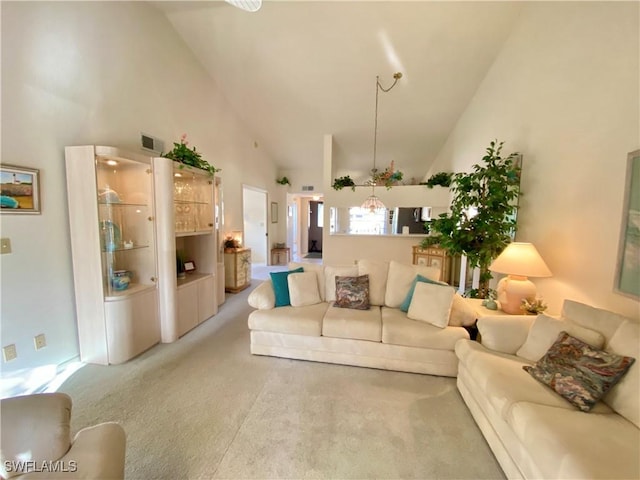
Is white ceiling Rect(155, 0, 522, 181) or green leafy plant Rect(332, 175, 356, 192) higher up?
white ceiling Rect(155, 0, 522, 181)

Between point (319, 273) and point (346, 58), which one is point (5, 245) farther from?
point (346, 58)

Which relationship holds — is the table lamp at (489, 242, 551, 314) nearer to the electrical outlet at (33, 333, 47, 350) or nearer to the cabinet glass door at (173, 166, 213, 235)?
the cabinet glass door at (173, 166, 213, 235)

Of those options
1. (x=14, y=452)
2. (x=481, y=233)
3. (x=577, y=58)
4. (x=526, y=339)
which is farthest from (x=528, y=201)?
(x=14, y=452)

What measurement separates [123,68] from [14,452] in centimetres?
351

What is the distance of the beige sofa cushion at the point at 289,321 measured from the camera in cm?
258

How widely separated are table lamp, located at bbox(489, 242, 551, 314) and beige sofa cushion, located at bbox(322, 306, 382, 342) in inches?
48.4

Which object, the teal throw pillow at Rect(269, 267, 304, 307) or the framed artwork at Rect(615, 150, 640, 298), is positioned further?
the teal throw pillow at Rect(269, 267, 304, 307)

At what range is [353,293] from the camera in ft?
9.45

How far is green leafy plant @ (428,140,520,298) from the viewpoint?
9.32ft

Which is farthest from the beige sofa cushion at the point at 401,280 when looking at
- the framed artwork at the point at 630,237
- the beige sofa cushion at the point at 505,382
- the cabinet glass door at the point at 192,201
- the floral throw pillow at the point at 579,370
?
the cabinet glass door at the point at 192,201

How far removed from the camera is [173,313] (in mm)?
3008

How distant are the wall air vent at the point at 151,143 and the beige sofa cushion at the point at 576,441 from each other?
4244mm

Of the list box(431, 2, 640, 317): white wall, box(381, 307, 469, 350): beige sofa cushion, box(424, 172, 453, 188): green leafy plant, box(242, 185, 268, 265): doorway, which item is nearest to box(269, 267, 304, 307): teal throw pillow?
box(381, 307, 469, 350): beige sofa cushion

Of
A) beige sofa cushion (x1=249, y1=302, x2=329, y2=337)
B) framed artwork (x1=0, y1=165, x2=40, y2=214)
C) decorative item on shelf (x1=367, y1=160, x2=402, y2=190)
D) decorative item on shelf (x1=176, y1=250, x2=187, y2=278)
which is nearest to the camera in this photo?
framed artwork (x1=0, y1=165, x2=40, y2=214)
